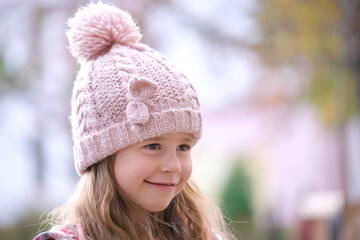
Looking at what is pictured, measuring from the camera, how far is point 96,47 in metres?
1.99

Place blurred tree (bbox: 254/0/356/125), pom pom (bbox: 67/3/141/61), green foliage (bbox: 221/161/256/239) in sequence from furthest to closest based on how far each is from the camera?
blurred tree (bbox: 254/0/356/125) < green foliage (bbox: 221/161/256/239) < pom pom (bbox: 67/3/141/61)

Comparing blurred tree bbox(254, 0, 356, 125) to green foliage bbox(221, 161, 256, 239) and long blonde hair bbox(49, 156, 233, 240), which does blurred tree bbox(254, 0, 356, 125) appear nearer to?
green foliage bbox(221, 161, 256, 239)

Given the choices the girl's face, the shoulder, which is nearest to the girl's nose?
the girl's face

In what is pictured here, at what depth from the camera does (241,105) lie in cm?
789

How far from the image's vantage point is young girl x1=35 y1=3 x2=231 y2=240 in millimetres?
1815

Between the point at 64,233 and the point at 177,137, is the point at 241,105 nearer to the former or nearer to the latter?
the point at 177,137

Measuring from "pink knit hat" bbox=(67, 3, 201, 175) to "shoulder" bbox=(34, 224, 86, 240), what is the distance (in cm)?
22

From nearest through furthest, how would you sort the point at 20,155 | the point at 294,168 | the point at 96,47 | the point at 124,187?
the point at 124,187
the point at 96,47
the point at 20,155
the point at 294,168

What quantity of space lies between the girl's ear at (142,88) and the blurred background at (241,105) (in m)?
4.03

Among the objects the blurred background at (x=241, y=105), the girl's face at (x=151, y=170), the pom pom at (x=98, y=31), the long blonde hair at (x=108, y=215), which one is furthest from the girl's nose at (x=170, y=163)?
the blurred background at (x=241, y=105)

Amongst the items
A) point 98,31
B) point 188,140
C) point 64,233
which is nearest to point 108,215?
point 64,233

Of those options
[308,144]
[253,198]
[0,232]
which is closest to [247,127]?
[308,144]

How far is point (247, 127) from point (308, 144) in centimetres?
91

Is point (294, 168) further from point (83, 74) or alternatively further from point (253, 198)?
point (83, 74)
